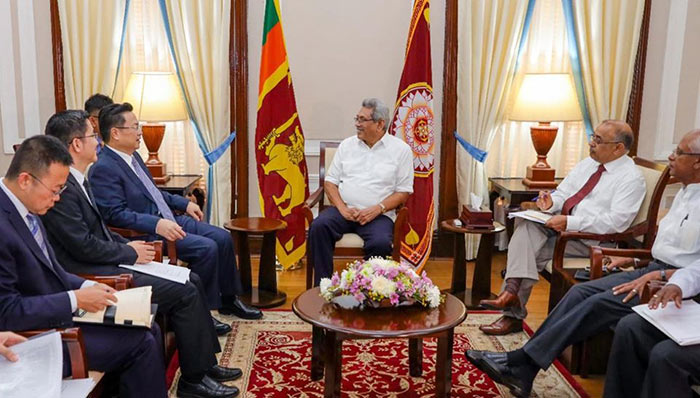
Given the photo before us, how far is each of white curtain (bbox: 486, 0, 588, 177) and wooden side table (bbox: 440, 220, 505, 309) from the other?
1056 millimetres

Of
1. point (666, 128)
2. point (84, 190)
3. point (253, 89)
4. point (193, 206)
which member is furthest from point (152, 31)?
point (666, 128)

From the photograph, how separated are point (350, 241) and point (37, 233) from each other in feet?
7.33

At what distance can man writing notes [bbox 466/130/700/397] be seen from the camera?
10.7 ft

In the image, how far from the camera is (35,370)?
2289mm

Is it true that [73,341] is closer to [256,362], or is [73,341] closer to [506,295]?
[256,362]

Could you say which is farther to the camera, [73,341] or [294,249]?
[294,249]

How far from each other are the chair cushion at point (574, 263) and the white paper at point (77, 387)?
2.66m

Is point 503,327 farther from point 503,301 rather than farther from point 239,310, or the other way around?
point 239,310

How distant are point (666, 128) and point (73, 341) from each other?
4872 mm

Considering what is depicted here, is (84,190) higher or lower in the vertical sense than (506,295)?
higher

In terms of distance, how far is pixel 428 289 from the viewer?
3.19 m

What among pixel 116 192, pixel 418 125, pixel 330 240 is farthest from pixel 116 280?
pixel 418 125

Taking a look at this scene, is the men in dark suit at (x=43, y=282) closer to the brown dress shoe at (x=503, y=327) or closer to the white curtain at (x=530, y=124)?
the brown dress shoe at (x=503, y=327)

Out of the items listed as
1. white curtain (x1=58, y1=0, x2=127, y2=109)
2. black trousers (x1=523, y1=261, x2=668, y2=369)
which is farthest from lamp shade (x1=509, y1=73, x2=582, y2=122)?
white curtain (x1=58, y1=0, x2=127, y2=109)
